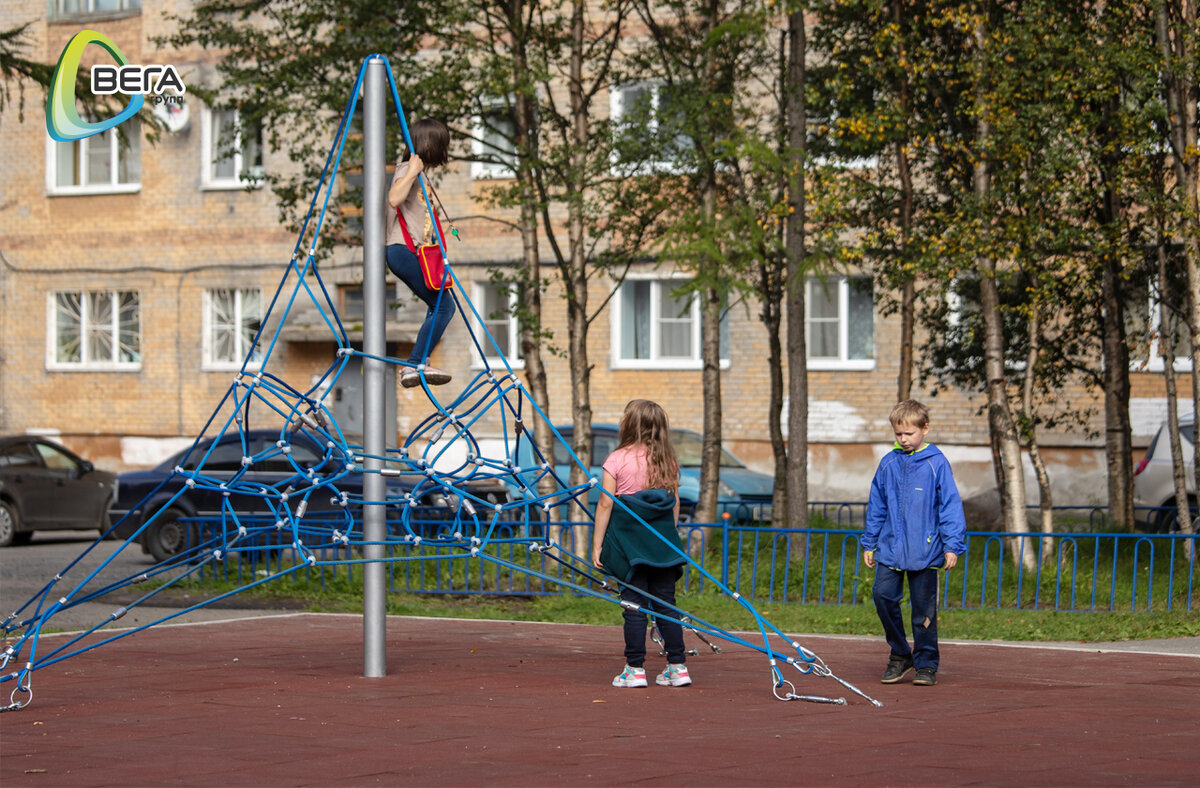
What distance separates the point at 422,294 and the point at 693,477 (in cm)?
1202

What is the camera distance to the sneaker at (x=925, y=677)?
8.09 meters

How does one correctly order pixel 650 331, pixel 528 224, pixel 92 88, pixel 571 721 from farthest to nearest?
pixel 650 331, pixel 92 88, pixel 528 224, pixel 571 721

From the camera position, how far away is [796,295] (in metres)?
15.2

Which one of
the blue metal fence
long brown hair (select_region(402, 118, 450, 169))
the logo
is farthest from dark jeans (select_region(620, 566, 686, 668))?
the logo

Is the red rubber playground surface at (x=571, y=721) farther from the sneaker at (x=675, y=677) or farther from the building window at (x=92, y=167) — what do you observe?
the building window at (x=92, y=167)


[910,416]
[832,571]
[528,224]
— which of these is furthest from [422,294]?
[528,224]

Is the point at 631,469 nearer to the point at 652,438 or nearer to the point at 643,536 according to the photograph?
the point at 652,438

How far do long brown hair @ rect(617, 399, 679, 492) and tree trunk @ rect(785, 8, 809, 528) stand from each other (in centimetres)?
663

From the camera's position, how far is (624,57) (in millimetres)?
16891

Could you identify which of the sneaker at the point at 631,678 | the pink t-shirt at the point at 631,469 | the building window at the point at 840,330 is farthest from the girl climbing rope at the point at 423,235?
the building window at the point at 840,330

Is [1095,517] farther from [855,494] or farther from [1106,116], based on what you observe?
[855,494]

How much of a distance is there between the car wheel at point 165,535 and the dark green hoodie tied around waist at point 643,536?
34.1 feet

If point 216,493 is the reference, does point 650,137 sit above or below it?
above

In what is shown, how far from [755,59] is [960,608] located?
7.43 m
